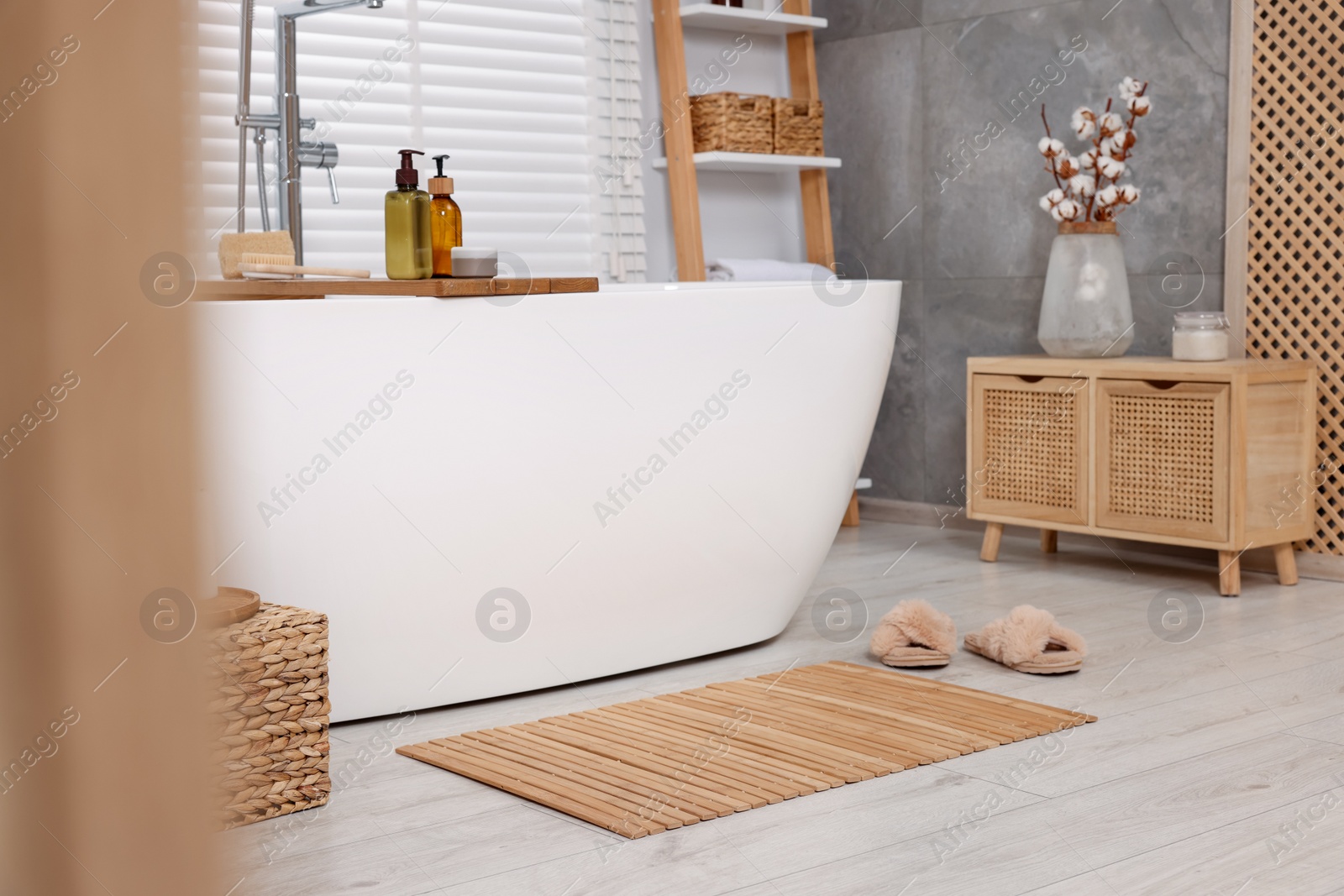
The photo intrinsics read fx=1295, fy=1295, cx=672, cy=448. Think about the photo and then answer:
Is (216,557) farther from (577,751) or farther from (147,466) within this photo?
(577,751)

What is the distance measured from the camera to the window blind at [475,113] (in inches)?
141

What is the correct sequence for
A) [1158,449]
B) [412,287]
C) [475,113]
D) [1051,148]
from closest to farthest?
[412,287] < [1158,449] < [1051,148] < [475,113]

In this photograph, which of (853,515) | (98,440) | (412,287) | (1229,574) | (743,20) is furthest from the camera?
(853,515)

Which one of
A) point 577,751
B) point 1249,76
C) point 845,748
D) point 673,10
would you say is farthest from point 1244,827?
point 673,10

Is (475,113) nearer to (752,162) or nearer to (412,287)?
(752,162)

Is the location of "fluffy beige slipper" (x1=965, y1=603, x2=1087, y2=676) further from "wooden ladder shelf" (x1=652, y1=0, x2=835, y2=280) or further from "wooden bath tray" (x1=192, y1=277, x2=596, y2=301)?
"wooden ladder shelf" (x1=652, y1=0, x2=835, y2=280)

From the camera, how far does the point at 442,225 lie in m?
2.39

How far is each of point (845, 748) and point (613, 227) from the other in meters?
2.45

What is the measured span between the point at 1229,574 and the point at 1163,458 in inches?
13.2

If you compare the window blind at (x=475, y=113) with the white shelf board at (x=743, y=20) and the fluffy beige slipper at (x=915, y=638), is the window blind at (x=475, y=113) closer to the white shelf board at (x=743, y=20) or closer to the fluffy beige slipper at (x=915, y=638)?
the white shelf board at (x=743, y=20)

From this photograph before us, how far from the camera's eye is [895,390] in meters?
4.62

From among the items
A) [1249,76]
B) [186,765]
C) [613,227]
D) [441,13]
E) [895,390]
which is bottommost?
[895,390]

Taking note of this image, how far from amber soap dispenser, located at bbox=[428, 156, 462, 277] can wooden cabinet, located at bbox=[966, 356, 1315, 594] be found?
1.90 metres

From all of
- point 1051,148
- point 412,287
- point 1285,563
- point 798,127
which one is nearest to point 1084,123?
point 1051,148
